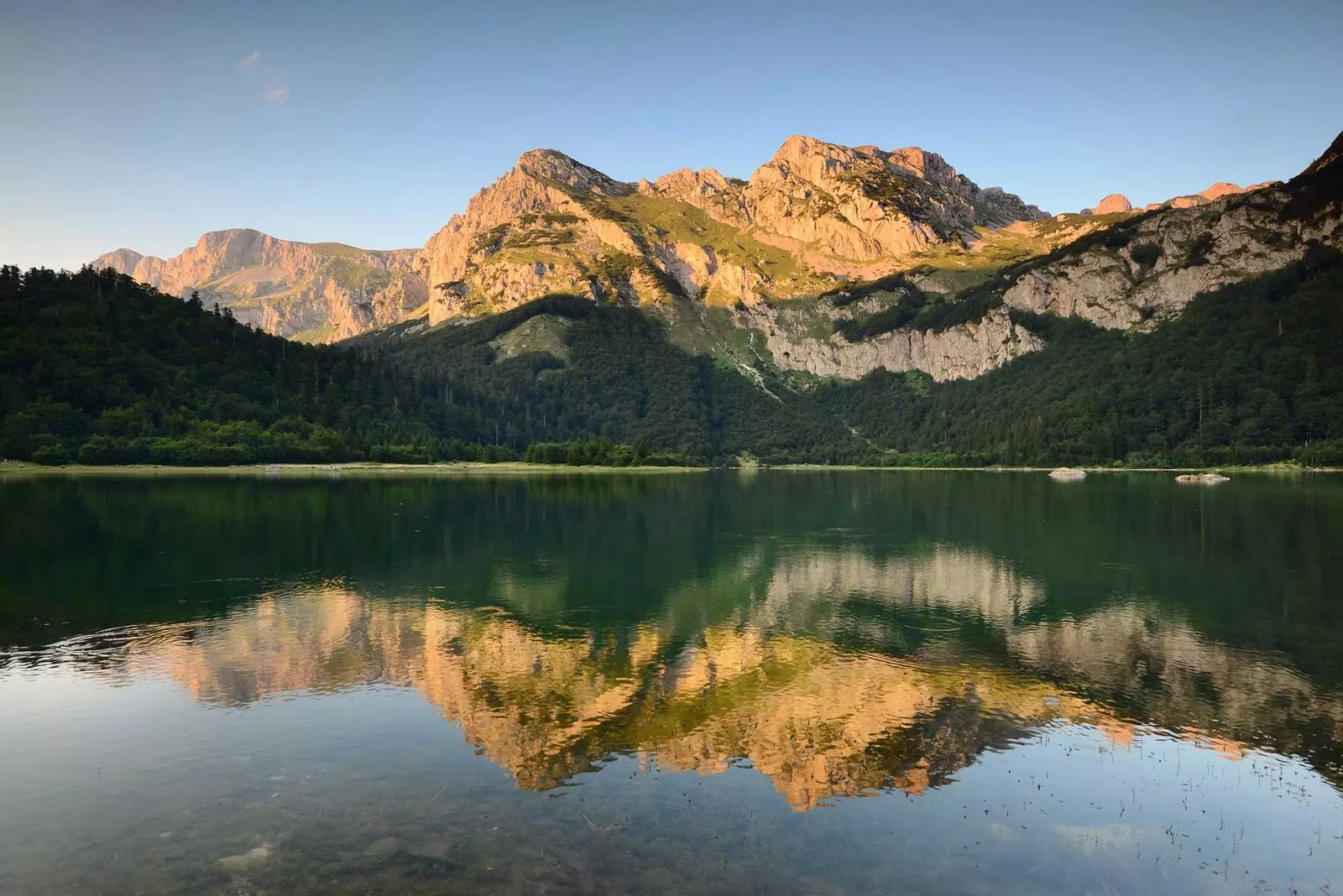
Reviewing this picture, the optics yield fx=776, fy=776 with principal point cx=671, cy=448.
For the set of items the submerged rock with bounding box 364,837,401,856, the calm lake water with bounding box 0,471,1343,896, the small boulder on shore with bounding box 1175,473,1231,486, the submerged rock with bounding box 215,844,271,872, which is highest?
the submerged rock with bounding box 215,844,271,872

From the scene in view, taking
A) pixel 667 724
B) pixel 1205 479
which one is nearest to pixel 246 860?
pixel 667 724

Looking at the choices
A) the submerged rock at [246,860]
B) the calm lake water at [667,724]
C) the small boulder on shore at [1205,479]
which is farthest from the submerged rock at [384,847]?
the small boulder on shore at [1205,479]

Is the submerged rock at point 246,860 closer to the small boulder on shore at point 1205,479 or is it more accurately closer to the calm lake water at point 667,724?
the calm lake water at point 667,724

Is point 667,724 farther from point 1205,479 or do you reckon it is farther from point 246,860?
point 1205,479

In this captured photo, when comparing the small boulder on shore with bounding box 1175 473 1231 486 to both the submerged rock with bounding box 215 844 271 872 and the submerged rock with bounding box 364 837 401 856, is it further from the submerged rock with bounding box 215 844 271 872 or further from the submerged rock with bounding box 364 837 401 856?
the submerged rock with bounding box 215 844 271 872

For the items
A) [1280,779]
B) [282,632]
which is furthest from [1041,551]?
→ [282,632]

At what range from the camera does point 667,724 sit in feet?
83.9

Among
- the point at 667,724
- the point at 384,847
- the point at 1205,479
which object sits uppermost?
the point at 384,847

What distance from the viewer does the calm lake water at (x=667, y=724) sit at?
16953 mm

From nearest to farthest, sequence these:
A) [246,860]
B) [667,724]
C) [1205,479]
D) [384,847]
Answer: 1. [246,860]
2. [384,847]
3. [667,724]
4. [1205,479]

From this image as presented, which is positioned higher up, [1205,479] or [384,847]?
[384,847]

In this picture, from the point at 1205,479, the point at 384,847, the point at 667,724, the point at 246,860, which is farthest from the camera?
the point at 1205,479

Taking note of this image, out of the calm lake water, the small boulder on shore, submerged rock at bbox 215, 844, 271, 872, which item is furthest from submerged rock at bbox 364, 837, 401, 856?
the small boulder on shore

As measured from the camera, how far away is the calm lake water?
667 inches
